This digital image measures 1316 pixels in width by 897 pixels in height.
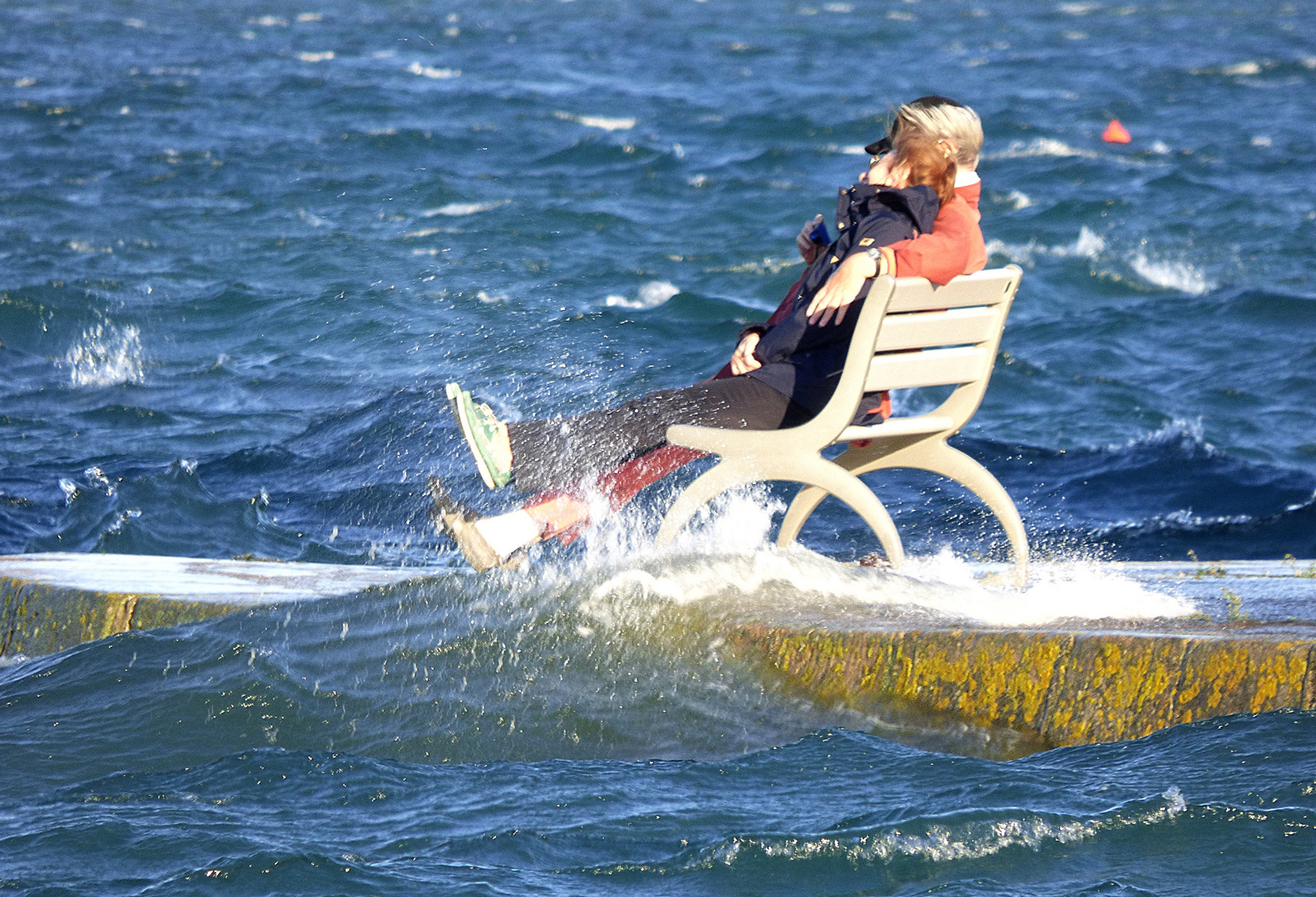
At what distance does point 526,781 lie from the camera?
4285mm

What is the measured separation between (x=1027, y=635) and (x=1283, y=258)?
40.6 feet

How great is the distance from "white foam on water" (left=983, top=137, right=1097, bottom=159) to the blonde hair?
1597cm

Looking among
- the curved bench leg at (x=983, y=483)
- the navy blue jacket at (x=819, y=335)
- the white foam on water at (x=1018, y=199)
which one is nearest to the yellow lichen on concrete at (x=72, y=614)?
the navy blue jacket at (x=819, y=335)

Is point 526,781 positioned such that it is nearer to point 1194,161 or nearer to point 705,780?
point 705,780

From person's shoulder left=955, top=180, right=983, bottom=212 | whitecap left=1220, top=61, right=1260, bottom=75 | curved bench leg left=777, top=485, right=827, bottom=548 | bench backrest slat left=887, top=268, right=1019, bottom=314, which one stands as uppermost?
person's shoulder left=955, top=180, right=983, bottom=212

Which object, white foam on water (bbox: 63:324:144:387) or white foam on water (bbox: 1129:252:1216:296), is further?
white foam on water (bbox: 1129:252:1216:296)

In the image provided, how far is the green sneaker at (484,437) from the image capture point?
5.09 metres

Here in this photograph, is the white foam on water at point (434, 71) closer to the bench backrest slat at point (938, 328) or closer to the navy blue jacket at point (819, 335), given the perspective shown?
the navy blue jacket at point (819, 335)

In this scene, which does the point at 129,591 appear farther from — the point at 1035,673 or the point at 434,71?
the point at 434,71

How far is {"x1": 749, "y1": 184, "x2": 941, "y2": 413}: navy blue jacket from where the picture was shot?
528 cm

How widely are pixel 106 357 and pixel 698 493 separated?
7.70m

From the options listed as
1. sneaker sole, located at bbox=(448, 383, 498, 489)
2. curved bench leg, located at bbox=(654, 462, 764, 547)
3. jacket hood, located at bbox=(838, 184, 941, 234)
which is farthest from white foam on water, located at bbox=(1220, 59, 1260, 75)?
sneaker sole, located at bbox=(448, 383, 498, 489)

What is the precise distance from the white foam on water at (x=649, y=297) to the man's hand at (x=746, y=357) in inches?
305

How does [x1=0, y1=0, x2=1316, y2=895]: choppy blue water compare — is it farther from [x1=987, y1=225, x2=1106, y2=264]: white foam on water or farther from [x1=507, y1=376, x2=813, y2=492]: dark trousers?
[x1=507, y1=376, x2=813, y2=492]: dark trousers
